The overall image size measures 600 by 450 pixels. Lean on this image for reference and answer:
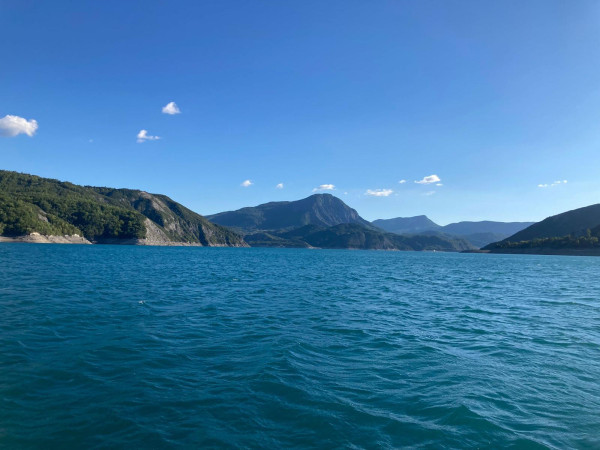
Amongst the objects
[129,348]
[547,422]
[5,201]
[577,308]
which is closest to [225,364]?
[129,348]

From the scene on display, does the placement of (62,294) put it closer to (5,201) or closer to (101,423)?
(101,423)

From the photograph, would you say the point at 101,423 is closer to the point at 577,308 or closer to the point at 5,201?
the point at 577,308

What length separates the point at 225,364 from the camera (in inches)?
582

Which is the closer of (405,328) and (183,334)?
(183,334)

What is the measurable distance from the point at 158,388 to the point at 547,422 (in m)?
13.1

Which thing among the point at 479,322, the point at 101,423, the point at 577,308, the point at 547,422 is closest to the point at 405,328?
the point at 479,322

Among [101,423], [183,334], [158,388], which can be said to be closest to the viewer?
[101,423]

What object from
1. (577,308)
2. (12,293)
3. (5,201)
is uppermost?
(5,201)

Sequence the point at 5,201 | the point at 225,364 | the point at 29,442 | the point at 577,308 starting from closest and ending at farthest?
1. the point at 29,442
2. the point at 225,364
3. the point at 577,308
4. the point at 5,201

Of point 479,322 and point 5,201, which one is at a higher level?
point 5,201

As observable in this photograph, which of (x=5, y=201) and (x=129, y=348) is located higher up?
(x=5, y=201)

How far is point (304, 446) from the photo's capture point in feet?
29.1

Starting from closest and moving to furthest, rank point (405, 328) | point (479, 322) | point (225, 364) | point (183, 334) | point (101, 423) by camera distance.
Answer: point (101, 423), point (225, 364), point (183, 334), point (405, 328), point (479, 322)

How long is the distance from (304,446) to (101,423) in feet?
19.1
